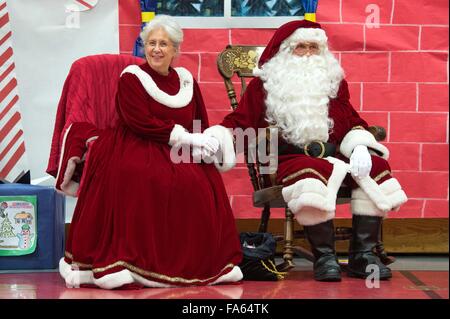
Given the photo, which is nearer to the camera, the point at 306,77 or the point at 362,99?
the point at 306,77

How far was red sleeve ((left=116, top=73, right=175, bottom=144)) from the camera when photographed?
14.6ft

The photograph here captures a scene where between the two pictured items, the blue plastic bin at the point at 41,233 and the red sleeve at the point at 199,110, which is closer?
the red sleeve at the point at 199,110

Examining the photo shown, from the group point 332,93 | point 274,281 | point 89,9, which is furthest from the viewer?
point 89,9

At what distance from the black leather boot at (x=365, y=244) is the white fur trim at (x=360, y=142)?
1.18 ft

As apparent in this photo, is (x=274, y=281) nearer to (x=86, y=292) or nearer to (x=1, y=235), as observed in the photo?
(x=86, y=292)

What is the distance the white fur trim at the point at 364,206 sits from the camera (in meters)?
4.57

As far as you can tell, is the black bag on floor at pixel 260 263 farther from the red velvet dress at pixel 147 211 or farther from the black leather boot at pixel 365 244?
the black leather boot at pixel 365 244

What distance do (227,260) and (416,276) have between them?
1068mm

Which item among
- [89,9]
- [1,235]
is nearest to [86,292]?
Result: [1,235]

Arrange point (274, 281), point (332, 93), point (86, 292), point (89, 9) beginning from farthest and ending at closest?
point (89, 9)
point (332, 93)
point (274, 281)
point (86, 292)

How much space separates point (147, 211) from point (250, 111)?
902 mm

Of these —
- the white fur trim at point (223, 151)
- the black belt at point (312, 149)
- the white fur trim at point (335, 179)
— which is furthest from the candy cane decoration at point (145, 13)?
the white fur trim at point (335, 179)

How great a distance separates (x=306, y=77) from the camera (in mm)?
4863

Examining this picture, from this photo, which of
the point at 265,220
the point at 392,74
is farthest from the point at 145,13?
the point at 392,74
